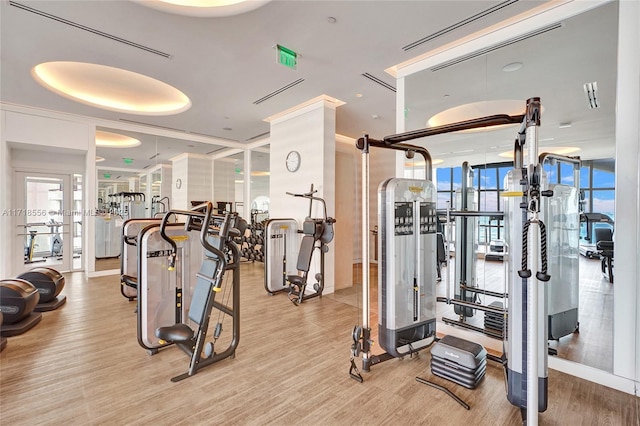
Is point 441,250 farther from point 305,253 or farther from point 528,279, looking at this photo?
point 528,279

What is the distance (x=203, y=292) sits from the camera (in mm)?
2699

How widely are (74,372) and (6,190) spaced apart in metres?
4.99

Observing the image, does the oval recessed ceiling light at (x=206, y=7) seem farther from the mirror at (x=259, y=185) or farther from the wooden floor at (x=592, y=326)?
the mirror at (x=259, y=185)

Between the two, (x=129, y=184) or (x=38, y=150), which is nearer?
(x=38, y=150)

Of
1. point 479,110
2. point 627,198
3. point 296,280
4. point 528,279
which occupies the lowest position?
point 296,280

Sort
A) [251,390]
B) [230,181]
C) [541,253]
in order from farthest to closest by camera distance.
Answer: [230,181] → [251,390] → [541,253]

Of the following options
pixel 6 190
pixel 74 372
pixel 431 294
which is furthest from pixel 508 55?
pixel 6 190

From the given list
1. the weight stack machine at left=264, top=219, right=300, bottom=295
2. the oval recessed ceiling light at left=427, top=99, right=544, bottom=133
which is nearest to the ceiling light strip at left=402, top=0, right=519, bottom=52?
the oval recessed ceiling light at left=427, top=99, right=544, bottom=133

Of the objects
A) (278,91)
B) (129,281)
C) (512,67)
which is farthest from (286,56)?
(129,281)

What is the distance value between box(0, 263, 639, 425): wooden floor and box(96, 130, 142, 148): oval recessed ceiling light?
15.3 ft

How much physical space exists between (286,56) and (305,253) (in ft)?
9.74

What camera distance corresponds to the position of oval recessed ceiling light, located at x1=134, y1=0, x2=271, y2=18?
273 centimetres

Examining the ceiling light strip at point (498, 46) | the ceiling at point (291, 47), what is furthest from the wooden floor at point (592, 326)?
the ceiling light strip at point (498, 46)

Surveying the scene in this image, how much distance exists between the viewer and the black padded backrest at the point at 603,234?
2.54 metres
